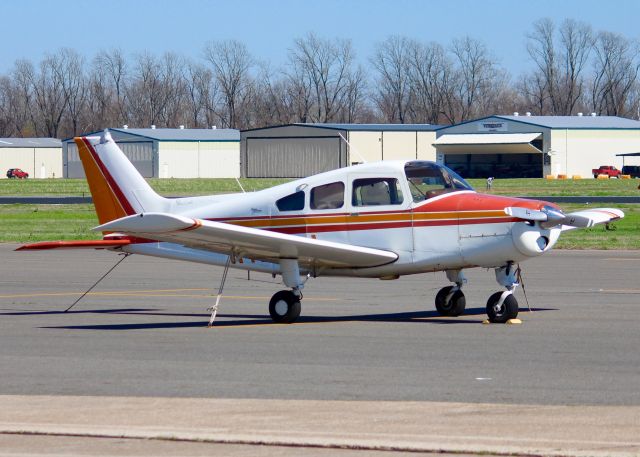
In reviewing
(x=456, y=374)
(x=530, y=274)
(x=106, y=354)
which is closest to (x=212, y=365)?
(x=106, y=354)

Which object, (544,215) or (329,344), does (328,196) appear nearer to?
(544,215)

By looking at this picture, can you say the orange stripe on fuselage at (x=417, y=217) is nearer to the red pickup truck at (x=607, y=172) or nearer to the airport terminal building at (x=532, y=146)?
the red pickup truck at (x=607, y=172)

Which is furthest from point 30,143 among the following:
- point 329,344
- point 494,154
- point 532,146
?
point 329,344

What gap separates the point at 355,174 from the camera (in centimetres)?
1534

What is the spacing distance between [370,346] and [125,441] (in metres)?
5.19

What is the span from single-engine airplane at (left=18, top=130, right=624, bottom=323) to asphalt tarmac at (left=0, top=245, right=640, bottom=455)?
2.24ft

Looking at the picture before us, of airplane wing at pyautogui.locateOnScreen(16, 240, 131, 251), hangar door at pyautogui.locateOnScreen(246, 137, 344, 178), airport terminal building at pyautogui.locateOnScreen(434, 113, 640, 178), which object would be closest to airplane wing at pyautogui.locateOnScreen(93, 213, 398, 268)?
airplane wing at pyautogui.locateOnScreen(16, 240, 131, 251)

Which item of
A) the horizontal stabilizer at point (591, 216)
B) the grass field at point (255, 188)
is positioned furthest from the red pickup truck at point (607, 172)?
the horizontal stabilizer at point (591, 216)

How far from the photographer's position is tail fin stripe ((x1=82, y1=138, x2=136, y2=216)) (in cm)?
1692

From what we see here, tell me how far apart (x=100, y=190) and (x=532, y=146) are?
265 ft

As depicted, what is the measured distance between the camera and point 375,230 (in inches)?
601

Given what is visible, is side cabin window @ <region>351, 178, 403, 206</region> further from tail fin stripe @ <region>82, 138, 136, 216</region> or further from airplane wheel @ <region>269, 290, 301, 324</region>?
tail fin stripe @ <region>82, 138, 136, 216</region>

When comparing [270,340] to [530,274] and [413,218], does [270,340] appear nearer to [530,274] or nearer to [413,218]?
[413,218]

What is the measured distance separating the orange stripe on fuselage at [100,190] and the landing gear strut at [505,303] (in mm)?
5450
